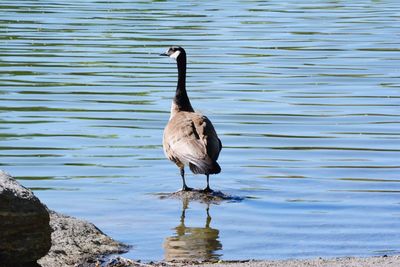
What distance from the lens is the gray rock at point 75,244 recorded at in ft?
28.7

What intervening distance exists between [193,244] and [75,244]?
137 cm

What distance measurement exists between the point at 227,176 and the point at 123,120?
3.94m

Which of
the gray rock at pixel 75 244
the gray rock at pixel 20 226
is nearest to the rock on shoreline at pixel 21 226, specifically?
the gray rock at pixel 20 226

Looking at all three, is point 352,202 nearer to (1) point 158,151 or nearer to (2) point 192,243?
(2) point 192,243

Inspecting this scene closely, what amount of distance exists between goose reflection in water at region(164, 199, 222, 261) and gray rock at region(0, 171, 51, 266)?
167 centimetres

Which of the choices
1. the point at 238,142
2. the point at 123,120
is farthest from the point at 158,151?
the point at 123,120

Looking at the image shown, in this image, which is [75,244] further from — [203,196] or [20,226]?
[203,196]

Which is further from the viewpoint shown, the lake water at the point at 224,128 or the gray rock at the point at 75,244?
the lake water at the point at 224,128

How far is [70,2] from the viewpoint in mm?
37938

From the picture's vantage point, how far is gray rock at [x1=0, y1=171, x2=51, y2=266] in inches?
305

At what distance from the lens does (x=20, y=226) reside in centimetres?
780

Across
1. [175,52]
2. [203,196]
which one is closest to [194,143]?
[203,196]

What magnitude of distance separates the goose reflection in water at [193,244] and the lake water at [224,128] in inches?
0.7

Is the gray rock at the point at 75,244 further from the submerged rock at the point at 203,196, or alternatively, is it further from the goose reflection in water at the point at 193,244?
the submerged rock at the point at 203,196
